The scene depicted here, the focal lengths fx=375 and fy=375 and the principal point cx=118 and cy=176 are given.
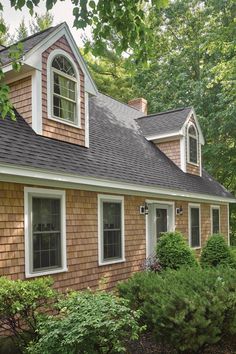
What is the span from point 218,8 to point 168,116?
5752 millimetres

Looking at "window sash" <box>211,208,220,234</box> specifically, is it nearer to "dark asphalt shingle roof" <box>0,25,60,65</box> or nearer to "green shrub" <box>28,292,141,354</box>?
"dark asphalt shingle roof" <box>0,25,60,65</box>

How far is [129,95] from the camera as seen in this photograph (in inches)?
1030

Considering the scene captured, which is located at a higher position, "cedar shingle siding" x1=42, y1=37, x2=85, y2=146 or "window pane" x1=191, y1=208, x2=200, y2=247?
"cedar shingle siding" x1=42, y1=37, x2=85, y2=146

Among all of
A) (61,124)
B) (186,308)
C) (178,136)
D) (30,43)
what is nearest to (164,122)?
(178,136)

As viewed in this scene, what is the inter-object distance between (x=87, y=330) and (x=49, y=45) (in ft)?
20.0

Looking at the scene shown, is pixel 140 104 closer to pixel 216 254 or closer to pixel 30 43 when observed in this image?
pixel 216 254

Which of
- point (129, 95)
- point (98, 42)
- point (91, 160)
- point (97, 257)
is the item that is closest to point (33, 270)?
point (97, 257)

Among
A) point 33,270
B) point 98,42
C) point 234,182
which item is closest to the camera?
point 98,42

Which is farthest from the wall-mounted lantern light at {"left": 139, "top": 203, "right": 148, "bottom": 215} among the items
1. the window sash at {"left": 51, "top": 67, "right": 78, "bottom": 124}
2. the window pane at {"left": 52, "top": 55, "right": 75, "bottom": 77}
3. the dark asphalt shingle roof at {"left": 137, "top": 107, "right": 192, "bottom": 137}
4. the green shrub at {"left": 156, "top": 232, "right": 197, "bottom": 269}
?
the dark asphalt shingle roof at {"left": 137, "top": 107, "right": 192, "bottom": 137}

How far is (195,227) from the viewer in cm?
1337

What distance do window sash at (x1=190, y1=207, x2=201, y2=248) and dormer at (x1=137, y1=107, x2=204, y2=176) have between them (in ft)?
5.08

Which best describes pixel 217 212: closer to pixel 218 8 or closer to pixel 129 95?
pixel 218 8

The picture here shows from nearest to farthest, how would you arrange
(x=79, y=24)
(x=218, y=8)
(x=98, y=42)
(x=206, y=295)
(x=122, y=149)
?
(x=79, y=24) < (x=98, y=42) < (x=206, y=295) < (x=122, y=149) < (x=218, y=8)

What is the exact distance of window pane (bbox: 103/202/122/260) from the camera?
8.79 meters
